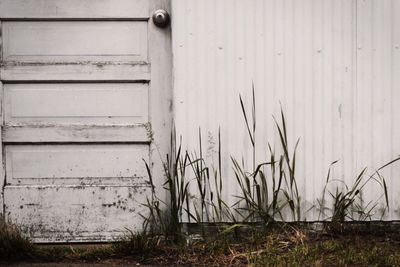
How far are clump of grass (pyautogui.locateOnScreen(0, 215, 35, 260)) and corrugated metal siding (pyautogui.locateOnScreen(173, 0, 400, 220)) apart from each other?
1.17m

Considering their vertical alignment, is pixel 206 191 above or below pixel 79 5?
below

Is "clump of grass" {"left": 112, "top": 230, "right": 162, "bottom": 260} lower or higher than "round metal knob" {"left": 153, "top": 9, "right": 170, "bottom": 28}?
lower

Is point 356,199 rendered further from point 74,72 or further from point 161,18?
point 74,72

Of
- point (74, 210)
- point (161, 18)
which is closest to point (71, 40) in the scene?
point (161, 18)

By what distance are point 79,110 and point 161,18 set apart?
2.61ft

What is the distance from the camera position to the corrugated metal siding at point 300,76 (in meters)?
4.76

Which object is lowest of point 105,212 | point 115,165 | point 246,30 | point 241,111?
point 105,212

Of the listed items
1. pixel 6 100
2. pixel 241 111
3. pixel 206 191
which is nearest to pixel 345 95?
pixel 241 111

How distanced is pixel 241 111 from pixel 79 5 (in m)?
1.25

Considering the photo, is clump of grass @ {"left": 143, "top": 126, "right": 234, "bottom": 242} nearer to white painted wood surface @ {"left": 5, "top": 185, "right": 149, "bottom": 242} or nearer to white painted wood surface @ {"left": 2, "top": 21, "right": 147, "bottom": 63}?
white painted wood surface @ {"left": 5, "top": 185, "right": 149, "bottom": 242}

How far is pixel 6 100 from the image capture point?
4.90 m

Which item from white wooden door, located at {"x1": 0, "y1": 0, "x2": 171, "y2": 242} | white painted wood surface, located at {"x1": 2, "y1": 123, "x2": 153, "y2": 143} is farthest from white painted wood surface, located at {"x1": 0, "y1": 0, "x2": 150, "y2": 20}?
white painted wood surface, located at {"x1": 2, "y1": 123, "x2": 153, "y2": 143}

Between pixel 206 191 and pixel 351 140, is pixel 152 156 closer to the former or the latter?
pixel 206 191

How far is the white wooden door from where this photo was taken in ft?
16.0
